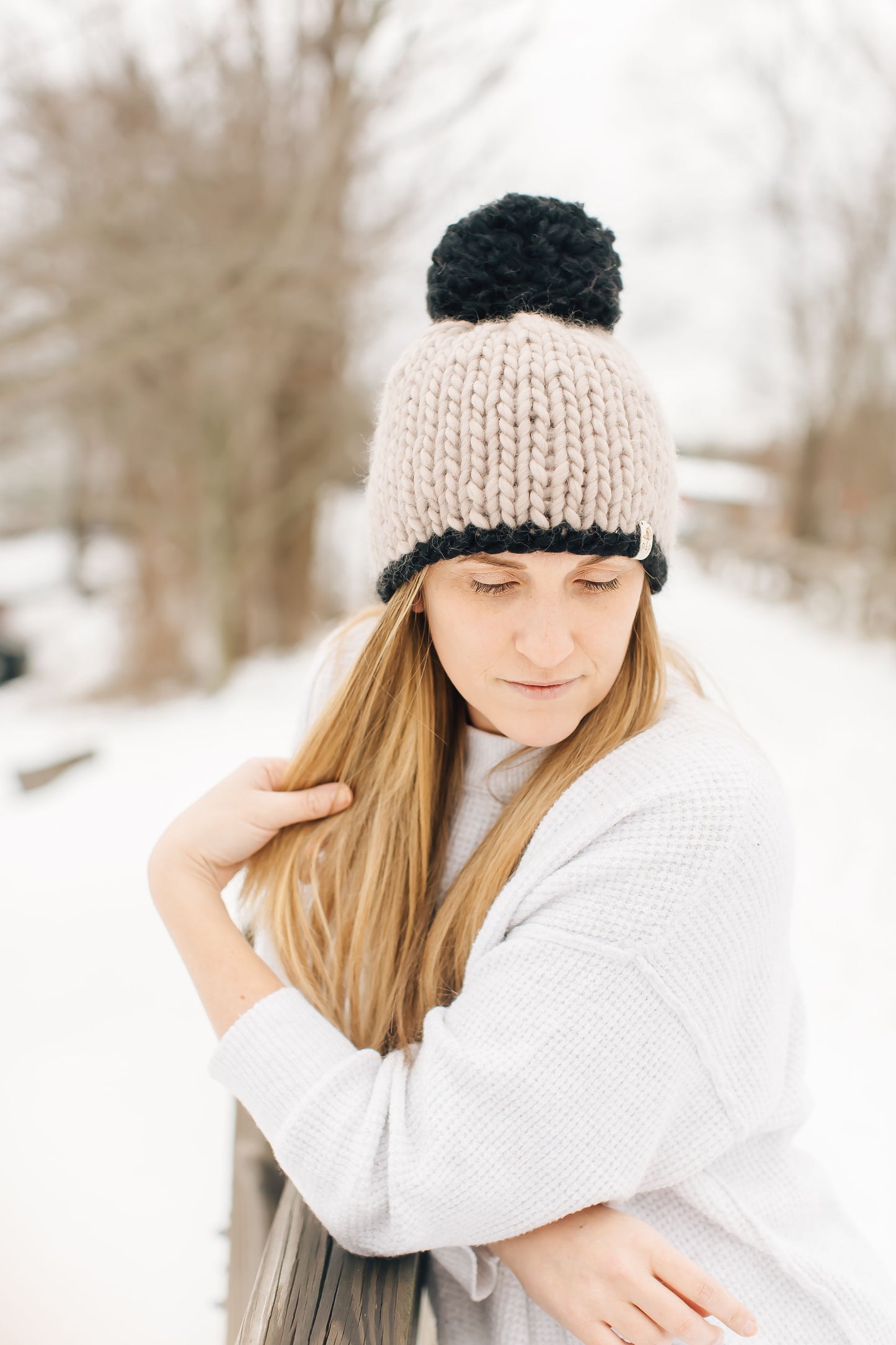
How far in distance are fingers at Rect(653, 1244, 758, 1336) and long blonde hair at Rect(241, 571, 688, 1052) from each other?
426mm

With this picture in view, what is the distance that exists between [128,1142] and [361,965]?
1.61 m

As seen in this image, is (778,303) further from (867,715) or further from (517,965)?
(517,965)

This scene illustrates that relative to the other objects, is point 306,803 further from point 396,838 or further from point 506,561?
point 506,561

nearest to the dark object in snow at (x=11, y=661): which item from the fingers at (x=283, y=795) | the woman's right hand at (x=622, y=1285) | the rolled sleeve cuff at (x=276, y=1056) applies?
the fingers at (x=283, y=795)

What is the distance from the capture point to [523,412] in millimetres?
1062

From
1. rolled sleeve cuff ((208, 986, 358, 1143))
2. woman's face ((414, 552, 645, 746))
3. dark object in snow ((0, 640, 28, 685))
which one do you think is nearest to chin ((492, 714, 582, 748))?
woman's face ((414, 552, 645, 746))

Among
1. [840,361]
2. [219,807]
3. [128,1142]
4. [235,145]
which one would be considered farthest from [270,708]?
[840,361]

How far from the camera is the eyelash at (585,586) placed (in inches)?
44.8

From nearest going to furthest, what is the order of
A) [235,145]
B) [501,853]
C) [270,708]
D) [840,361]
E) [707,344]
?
[501,853]
[235,145]
[270,708]
[840,361]
[707,344]

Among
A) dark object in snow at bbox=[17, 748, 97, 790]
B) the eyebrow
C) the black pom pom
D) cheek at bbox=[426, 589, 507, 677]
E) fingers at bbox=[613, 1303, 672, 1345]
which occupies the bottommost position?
dark object in snow at bbox=[17, 748, 97, 790]

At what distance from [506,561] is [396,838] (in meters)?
0.48

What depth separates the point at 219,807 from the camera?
1313 mm

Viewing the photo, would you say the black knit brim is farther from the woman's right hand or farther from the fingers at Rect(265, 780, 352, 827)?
the woman's right hand

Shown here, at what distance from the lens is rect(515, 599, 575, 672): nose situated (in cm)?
108
